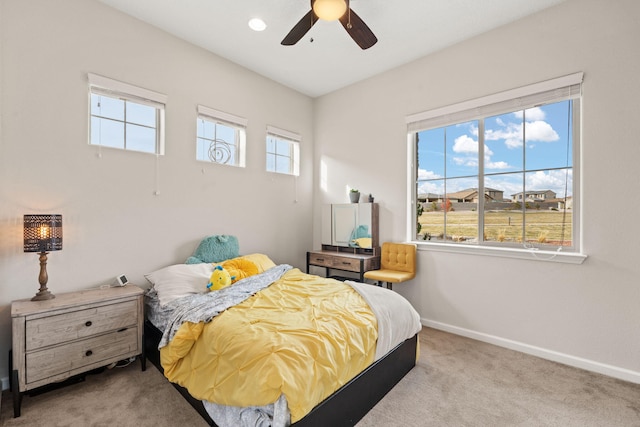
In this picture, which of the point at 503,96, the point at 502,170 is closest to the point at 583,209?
the point at 502,170

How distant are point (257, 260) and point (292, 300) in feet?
3.53

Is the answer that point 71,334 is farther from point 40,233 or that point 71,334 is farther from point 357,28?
point 357,28

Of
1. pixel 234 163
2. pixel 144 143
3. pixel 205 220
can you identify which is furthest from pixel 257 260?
pixel 144 143

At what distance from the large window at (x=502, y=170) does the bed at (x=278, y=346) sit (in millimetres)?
1464

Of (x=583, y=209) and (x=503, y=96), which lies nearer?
(x=583, y=209)

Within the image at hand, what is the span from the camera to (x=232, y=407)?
1520mm

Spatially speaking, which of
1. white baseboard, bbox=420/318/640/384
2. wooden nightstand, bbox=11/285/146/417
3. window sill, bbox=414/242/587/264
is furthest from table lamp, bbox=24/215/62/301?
white baseboard, bbox=420/318/640/384

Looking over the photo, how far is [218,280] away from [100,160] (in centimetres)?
152

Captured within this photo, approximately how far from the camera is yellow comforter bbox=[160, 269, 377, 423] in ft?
4.57

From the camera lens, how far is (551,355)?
2621 millimetres

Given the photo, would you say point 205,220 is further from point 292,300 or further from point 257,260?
point 292,300

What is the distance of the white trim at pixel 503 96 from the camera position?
255 cm

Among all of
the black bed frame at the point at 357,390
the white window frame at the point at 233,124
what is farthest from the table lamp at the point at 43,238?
the white window frame at the point at 233,124

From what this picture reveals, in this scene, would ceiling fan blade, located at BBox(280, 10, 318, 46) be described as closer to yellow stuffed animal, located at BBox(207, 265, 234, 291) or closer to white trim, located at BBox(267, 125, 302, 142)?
white trim, located at BBox(267, 125, 302, 142)
